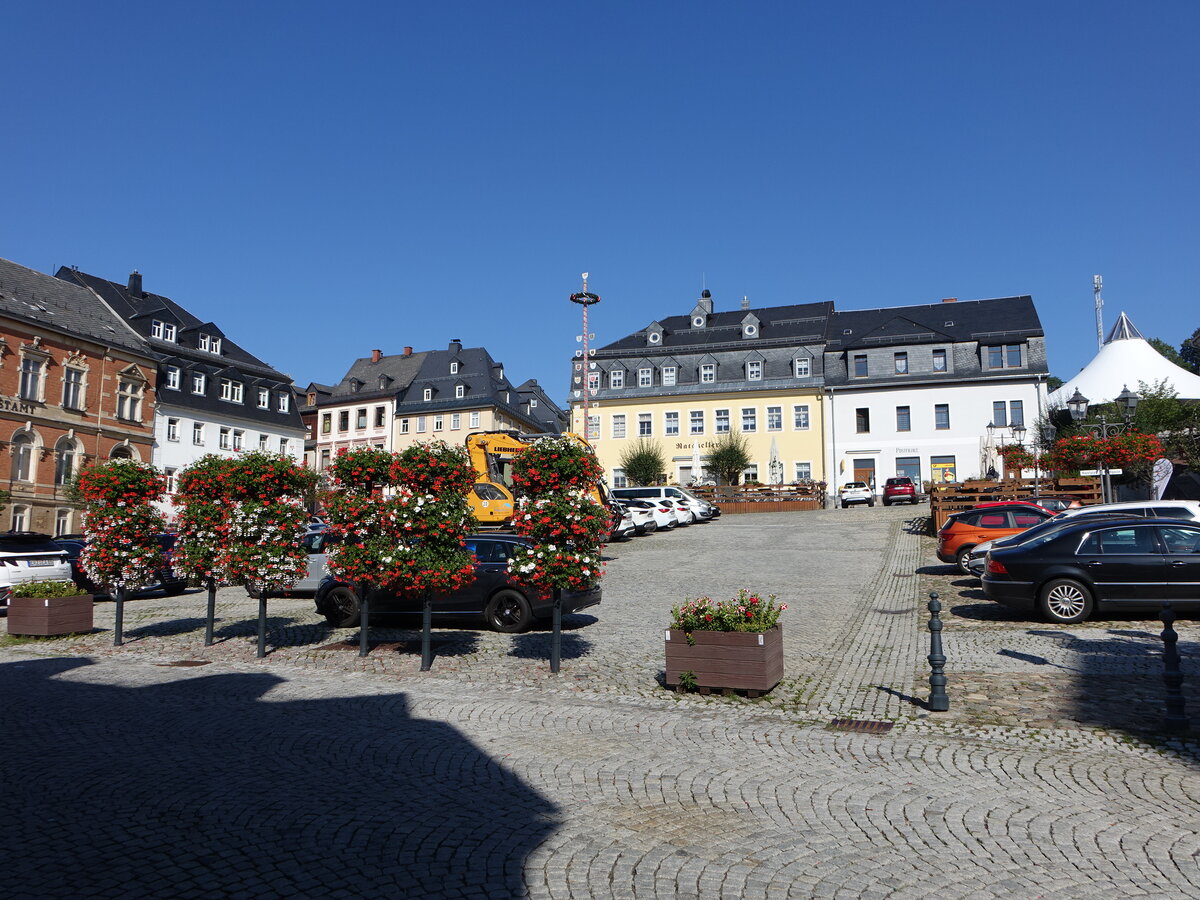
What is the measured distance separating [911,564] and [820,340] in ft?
126

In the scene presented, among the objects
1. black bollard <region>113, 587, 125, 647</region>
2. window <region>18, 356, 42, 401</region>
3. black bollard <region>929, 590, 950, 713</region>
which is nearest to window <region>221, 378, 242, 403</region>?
window <region>18, 356, 42, 401</region>

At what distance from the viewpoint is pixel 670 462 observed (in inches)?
2388

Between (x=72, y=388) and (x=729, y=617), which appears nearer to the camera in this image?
(x=729, y=617)

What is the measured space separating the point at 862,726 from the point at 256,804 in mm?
5481

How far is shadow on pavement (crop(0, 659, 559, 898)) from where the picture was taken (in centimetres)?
486

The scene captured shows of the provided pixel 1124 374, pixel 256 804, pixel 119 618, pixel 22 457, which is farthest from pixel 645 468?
pixel 256 804

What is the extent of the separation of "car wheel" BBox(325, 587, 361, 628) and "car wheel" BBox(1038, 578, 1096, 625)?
37.5 ft

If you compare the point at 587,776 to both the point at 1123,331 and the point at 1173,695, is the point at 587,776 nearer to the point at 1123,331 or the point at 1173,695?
the point at 1173,695

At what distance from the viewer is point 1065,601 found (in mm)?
13766

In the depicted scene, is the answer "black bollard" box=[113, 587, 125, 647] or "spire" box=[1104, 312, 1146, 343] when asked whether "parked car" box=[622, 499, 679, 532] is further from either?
"spire" box=[1104, 312, 1146, 343]

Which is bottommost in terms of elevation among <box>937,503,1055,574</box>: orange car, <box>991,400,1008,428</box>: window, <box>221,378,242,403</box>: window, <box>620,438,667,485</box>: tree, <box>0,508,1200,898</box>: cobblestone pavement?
<box>0,508,1200,898</box>: cobblestone pavement

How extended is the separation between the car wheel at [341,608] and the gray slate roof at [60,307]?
3567cm

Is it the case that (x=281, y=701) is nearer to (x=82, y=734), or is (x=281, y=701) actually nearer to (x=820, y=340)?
(x=82, y=734)

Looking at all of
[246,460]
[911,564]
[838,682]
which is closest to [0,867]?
[838,682]
